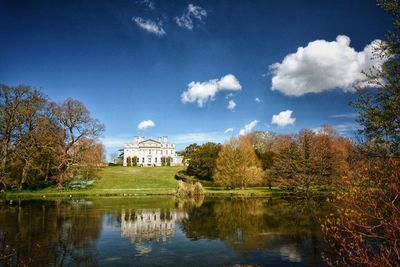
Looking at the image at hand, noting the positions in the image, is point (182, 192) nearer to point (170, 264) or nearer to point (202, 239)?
point (202, 239)

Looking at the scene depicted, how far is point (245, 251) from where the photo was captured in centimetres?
1222

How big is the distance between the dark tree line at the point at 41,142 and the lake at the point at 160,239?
1872cm

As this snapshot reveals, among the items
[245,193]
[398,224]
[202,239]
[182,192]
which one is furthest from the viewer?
[245,193]

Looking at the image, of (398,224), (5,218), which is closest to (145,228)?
(5,218)

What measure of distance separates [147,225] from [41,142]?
30.5 m

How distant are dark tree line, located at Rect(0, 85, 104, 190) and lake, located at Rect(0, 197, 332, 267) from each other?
737 inches

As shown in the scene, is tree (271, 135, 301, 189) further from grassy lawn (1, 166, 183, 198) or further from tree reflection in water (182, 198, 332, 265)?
tree reflection in water (182, 198, 332, 265)

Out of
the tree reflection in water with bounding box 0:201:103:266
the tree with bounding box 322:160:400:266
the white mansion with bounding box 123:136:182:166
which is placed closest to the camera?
the tree with bounding box 322:160:400:266

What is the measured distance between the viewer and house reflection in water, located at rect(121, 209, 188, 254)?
1472 cm

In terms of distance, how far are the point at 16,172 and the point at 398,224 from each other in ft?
154

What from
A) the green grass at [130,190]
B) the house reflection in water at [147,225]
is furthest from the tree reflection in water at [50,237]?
the green grass at [130,190]

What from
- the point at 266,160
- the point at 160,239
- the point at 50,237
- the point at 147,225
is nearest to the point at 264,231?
the point at 160,239

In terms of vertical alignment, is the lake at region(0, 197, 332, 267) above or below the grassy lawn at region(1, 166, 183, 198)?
below

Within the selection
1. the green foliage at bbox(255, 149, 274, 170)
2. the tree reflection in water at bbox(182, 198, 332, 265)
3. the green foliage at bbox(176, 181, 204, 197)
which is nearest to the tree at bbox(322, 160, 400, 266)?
the tree reflection in water at bbox(182, 198, 332, 265)
